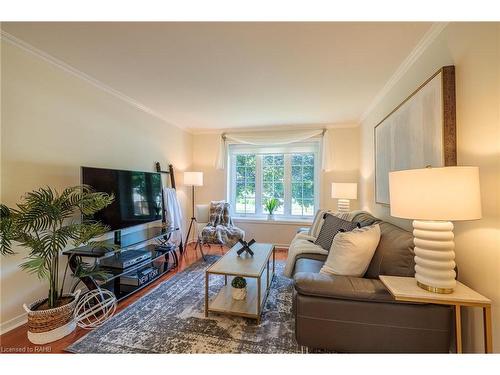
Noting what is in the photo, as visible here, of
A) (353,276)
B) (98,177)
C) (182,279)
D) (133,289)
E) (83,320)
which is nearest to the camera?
(353,276)

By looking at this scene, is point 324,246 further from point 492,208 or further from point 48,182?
point 48,182

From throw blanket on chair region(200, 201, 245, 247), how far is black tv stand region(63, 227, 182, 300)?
0.62 meters

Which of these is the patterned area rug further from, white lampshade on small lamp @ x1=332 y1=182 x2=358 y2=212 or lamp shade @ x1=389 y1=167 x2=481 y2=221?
white lampshade on small lamp @ x1=332 y1=182 x2=358 y2=212

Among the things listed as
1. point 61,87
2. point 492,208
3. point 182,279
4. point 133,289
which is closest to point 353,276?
point 492,208

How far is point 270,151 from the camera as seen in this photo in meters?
4.55

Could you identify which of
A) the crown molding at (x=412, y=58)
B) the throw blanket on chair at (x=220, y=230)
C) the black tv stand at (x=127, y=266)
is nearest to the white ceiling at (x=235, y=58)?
the crown molding at (x=412, y=58)

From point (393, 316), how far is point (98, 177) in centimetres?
275

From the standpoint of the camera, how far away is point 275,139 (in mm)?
4316

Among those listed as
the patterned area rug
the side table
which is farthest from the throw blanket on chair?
the side table

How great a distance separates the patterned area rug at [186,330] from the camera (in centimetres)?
158

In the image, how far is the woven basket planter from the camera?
1.60 metres

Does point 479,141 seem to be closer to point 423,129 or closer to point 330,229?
point 423,129

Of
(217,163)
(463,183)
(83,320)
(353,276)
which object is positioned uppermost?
(217,163)

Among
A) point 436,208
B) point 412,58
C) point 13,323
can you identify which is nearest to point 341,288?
point 436,208
